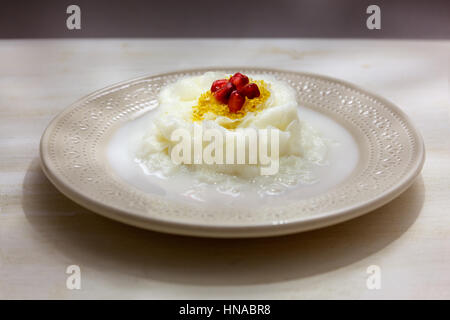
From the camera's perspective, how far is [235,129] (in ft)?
5.80

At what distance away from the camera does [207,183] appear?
5.49 feet

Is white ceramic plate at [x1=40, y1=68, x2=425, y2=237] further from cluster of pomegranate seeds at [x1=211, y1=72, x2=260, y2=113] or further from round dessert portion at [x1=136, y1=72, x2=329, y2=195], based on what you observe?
cluster of pomegranate seeds at [x1=211, y1=72, x2=260, y2=113]

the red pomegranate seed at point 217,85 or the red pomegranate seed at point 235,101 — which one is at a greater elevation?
the red pomegranate seed at point 217,85

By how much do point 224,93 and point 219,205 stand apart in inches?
17.6

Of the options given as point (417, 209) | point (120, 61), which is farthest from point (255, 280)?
point (120, 61)

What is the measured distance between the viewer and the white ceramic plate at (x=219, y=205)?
132 cm

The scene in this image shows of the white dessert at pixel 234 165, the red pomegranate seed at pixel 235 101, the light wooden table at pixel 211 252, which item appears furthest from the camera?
the red pomegranate seed at pixel 235 101

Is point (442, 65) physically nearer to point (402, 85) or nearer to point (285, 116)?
point (402, 85)

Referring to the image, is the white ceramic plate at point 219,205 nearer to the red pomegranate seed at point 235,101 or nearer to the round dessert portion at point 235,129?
the round dessert portion at point 235,129

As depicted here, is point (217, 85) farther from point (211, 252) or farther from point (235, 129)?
point (211, 252)

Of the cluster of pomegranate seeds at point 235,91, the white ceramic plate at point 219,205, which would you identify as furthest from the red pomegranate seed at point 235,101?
the white ceramic plate at point 219,205

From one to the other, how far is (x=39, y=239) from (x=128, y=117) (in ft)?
2.36

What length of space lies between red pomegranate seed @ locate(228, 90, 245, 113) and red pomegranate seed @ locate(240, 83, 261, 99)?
30 millimetres

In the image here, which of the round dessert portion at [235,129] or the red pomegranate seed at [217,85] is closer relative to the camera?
the round dessert portion at [235,129]
